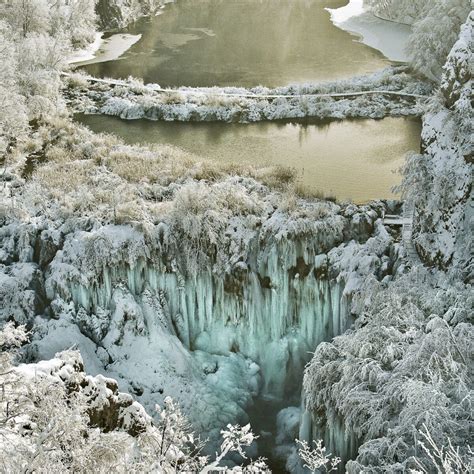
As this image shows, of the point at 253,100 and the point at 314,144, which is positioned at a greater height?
the point at 253,100

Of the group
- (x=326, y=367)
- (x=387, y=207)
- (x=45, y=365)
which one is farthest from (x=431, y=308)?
(x=45, y=365)

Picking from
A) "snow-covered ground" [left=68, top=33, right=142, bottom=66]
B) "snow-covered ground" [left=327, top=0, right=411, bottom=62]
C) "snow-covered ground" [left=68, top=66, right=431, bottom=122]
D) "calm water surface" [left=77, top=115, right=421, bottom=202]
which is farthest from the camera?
"snow-covered ground" [left=327, top=0, right=411, bottom=62]

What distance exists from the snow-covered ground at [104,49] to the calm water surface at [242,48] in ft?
2.90

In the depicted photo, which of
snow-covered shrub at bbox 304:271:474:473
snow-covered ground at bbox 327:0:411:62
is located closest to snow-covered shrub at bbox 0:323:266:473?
snow-covered shrub at bbox 304:271:474:473

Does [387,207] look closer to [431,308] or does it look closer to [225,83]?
[431,308]

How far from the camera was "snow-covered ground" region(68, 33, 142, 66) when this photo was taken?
139ft

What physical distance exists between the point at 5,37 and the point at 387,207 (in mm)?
23651

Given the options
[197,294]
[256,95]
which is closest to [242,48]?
[256,95]

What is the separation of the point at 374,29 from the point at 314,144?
87.0 feet

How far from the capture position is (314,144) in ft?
93.1

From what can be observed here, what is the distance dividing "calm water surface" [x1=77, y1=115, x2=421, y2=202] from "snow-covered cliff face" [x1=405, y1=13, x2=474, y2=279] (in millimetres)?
5477

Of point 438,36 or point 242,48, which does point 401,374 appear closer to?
point 438,36

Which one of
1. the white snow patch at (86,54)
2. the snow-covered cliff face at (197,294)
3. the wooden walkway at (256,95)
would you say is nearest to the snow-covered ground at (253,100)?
the wooden walkway at (256,95)

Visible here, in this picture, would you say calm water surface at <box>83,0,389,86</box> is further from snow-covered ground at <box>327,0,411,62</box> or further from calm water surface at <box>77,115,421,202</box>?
calm water surface at <box>77,115,421,202</box>
